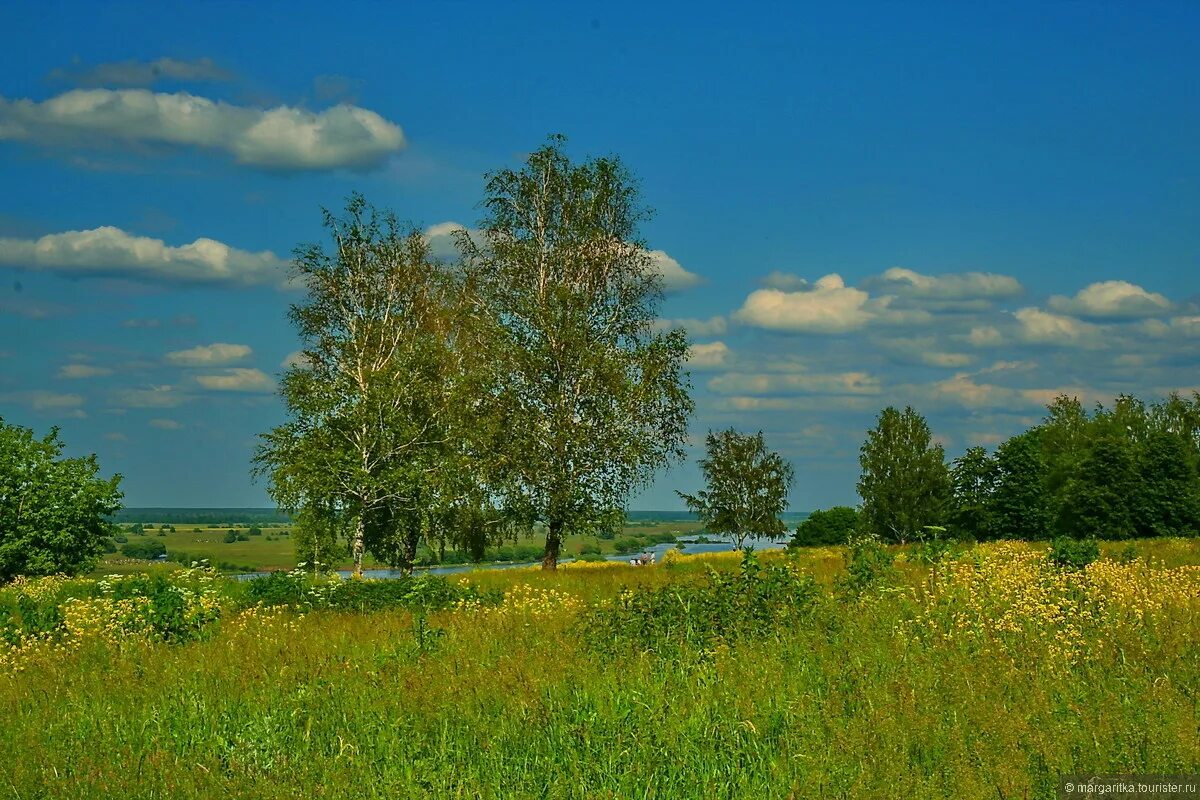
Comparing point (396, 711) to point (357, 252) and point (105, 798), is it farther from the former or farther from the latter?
point (357, 252)

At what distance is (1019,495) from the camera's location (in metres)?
53.6

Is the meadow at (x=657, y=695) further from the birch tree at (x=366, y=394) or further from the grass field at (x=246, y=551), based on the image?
the birch tree at (x=366, y=394)

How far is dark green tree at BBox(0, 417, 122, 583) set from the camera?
27422 millimetres

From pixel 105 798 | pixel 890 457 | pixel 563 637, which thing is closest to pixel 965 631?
pixel 563 637

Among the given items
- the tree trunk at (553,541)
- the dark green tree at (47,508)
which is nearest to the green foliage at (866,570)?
the tree trunk at (553,541)

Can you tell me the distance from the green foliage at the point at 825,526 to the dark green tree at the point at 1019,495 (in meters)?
8.28

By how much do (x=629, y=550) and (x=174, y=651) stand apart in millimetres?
80106

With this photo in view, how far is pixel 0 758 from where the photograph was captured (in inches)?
289

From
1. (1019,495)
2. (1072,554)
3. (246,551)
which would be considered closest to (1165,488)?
(1019,495)

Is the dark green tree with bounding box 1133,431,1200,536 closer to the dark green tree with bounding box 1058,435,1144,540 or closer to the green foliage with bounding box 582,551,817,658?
the dark green tree with bounding box 1058,435,1144,540

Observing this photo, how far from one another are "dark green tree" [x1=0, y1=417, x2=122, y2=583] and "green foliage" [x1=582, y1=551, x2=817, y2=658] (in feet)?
72.6

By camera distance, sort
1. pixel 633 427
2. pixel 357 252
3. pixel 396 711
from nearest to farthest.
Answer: pixel 396 711, pixel 633 427, pixel 357 252

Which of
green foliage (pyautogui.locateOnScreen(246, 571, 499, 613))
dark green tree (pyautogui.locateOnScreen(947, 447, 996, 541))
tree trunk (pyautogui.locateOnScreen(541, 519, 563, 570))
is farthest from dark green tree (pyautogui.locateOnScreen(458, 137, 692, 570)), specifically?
dark green tree (pyautogui.locateOnScreen(947, 447, 996, 541))

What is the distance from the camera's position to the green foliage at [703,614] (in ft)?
32.5
